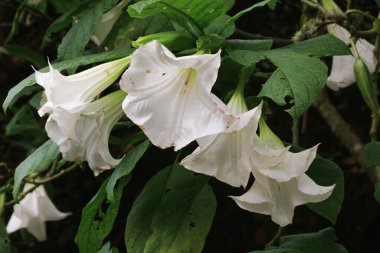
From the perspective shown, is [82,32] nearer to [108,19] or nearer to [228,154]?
[108,19]

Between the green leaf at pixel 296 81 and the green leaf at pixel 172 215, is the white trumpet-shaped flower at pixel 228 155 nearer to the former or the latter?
the green leaf at pixel 296 81

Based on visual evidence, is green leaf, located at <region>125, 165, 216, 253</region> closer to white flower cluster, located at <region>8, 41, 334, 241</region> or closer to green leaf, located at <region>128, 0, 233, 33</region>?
white flower cluster, located at <region>8, 41, 334, 241</region>

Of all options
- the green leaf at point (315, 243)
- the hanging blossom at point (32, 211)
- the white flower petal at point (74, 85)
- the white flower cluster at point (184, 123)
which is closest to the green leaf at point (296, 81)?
the white flower cluster at point (184, 123)

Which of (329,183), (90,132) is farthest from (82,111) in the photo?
(329,183)

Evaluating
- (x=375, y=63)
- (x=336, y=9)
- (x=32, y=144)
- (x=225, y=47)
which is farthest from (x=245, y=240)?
(x=225, y=47)

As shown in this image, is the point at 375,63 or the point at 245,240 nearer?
the point at 375,63

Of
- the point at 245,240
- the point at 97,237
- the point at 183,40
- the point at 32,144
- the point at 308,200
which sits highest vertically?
the point at 183,40

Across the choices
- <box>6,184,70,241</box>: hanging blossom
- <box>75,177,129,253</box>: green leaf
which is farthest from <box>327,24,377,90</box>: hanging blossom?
<box>6,184,70,241</box>: hanging blossom

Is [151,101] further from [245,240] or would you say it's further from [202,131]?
[245,240]
